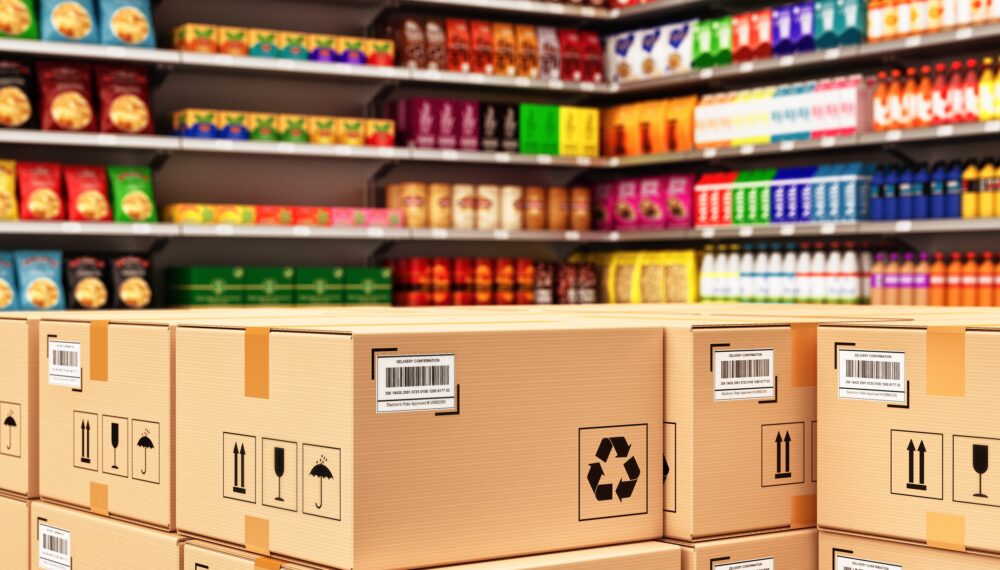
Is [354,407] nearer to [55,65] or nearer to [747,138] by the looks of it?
[55,65]

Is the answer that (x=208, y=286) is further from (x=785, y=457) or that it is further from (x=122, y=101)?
(x=785, y=457)

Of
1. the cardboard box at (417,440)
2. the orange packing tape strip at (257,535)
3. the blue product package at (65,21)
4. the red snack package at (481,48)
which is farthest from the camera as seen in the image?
the red snack package at (481,48)

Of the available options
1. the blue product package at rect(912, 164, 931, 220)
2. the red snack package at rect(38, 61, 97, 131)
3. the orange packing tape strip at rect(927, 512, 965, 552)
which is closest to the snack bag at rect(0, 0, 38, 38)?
the red snack package at rect(38, 61, 97, 131)

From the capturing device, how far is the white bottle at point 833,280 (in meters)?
5.11

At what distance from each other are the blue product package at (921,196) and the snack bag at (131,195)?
3058 millimetres

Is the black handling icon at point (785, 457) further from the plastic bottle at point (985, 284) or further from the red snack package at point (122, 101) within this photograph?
the red snack package at point (122, 101)

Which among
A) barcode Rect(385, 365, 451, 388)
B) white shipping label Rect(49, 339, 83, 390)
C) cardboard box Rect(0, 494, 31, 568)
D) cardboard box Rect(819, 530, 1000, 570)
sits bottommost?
cardboard box Rect(0, 494, 31, 568)

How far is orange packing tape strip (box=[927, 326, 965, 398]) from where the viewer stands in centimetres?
134

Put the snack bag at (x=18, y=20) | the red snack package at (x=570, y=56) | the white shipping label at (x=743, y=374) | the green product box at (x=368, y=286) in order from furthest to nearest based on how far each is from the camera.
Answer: the red snack package at (x=570, y=56) → the green product box at (x=368, y=286) → the snack bag at (x=18, y=20) → the white shipping label at (x=743, y=374)

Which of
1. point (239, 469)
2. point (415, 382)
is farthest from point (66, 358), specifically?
point (415, 382)

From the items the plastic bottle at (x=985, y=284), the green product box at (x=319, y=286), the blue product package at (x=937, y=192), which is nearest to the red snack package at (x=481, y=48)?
the green product box at (x=319, y=286)

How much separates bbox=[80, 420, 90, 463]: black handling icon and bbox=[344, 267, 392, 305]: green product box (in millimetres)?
3642

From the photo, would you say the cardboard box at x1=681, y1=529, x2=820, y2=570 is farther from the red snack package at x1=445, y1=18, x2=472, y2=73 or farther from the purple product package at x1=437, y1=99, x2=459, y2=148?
the red snack package at x1=445, y1=18, x2=472, y2=73

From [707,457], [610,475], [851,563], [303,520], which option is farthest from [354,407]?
[851,563]
